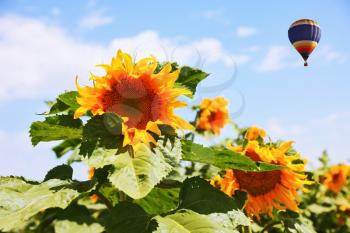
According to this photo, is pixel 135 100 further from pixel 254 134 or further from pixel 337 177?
pixel 337 177

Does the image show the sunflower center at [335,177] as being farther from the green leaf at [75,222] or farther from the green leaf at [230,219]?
the green leaf at [75,222]

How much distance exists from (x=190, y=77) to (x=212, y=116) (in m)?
4.90

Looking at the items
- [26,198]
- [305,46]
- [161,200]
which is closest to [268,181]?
[161,200]

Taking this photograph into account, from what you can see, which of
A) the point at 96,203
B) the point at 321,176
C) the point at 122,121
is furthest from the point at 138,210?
the point at 321,176

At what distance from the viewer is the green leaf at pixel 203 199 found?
2.20 metres

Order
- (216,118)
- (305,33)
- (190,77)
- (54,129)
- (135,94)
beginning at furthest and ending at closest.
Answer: (216,118), (305,33), (190,77), (135,94), (54,129)

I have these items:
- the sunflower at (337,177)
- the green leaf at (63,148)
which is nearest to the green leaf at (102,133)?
the green leaf at (63,148)

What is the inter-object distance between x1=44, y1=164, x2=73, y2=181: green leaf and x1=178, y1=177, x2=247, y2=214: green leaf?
0.58 m

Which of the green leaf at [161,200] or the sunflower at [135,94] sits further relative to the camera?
the green leaf at [161,200]

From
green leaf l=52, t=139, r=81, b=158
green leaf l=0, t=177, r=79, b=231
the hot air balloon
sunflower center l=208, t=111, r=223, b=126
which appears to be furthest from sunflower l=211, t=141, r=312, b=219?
sunflower center l=208, t=111, r=223, b=126

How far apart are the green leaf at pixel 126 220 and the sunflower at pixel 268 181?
0.86 metres

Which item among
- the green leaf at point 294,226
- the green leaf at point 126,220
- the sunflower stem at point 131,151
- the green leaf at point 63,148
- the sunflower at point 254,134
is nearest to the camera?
the green leaf at point 126,220

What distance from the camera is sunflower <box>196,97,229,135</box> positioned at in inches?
Result: 282

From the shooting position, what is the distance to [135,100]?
2.44 meters
